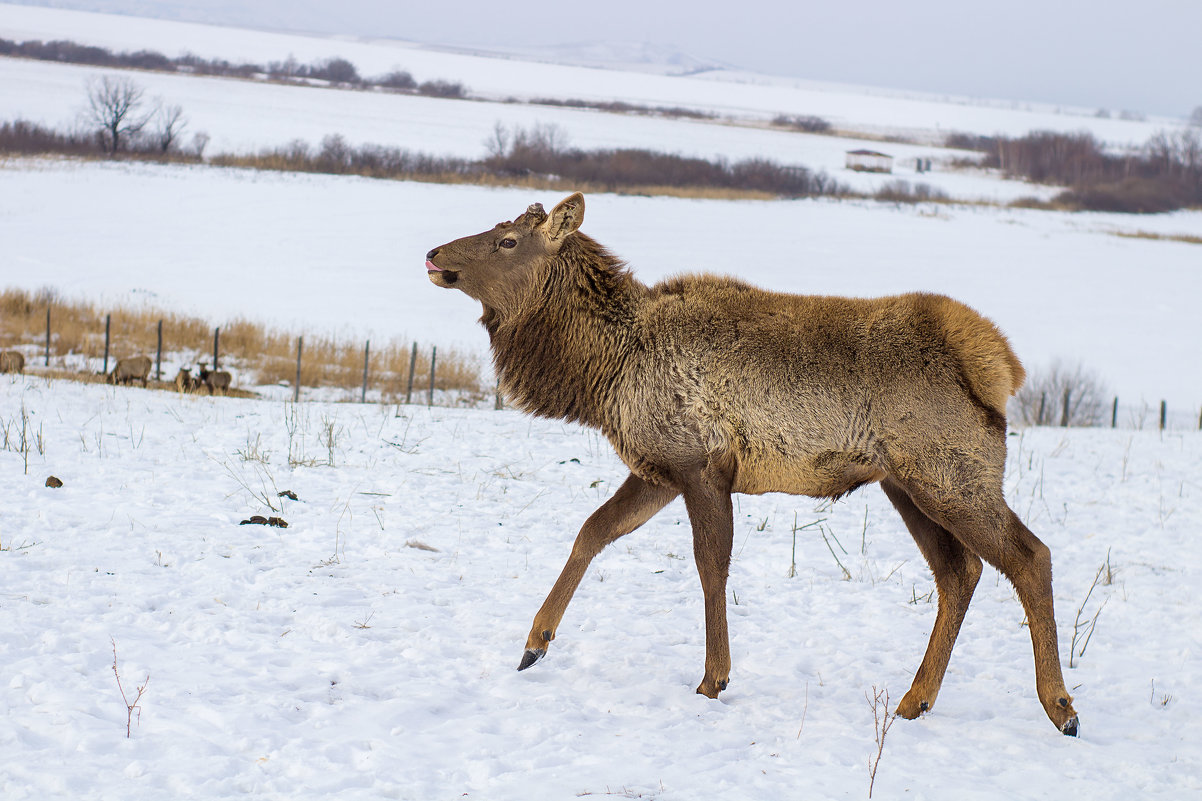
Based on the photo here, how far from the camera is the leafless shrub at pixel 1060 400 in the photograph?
23188 millimetres

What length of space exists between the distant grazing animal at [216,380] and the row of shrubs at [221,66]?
112 meters

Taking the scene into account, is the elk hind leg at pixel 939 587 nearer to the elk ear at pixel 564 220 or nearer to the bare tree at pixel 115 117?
the elk ear at pixel 564 220

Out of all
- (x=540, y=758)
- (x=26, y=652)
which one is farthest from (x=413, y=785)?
(x=26, y=652)

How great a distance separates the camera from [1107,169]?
10456 cm

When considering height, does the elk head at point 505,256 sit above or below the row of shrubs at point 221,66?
below

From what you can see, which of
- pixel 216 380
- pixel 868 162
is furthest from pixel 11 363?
pixel 868 162

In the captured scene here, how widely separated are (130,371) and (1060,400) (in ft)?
72.4

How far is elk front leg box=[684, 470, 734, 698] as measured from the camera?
Answer: 5.11 metres

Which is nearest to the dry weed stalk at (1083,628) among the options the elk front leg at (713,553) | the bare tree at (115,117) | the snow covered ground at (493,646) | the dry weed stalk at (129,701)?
the snow covered ground at (493,646)

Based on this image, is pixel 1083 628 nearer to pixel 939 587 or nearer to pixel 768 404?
pixel 939 587

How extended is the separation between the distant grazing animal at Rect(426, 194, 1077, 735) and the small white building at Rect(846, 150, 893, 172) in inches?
3499

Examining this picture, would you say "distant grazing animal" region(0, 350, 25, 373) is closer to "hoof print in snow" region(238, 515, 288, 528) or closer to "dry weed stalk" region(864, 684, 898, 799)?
"hoof print in snow" region(238, 515, 288, 528)

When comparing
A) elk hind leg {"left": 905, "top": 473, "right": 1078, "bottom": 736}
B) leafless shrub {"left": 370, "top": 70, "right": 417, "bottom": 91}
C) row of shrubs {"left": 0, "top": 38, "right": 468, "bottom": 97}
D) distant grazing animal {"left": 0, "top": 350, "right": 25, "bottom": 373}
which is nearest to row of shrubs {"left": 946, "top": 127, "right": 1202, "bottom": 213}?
row of shrubs {"left": 0, "top": 38, "right": 468, "bottom": 97}

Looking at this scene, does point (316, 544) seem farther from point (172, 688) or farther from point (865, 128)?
point (865, 128)
